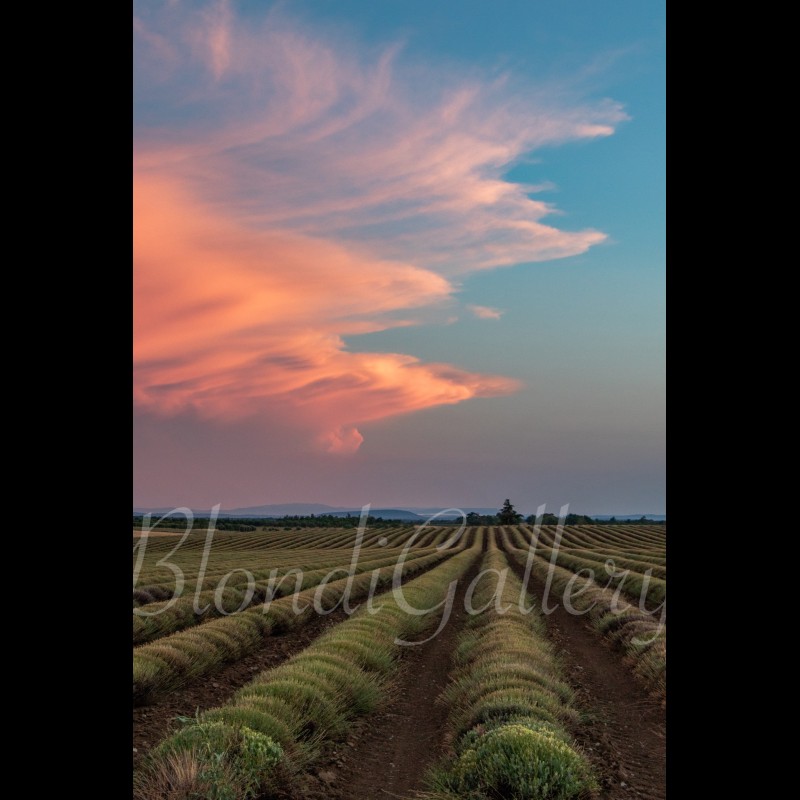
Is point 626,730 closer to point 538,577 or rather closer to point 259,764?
point 259,764

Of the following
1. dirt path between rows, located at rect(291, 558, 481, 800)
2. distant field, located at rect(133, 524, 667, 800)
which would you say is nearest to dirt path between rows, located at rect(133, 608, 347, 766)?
distant field, located at rect(133, 524, 667, 800)

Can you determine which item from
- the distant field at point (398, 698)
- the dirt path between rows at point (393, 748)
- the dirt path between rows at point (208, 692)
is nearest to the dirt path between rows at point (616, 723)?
the distant field at point (398, 698)

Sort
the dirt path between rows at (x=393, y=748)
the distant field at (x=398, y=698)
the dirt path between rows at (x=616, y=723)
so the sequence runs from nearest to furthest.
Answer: the distant field at (x=398, y=698), the dirt path between rows at (x=393, y=748), the dirt path between rows at (x=616, y=723)

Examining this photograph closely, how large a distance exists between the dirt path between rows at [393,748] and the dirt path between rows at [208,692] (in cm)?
205

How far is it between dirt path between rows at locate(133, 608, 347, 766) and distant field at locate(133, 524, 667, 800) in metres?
0.04

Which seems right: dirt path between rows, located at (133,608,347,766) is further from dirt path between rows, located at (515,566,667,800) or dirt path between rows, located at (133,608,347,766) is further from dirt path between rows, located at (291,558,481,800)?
dirt path between rows, located at (515,566,667,800)

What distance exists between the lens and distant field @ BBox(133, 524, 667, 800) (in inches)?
257

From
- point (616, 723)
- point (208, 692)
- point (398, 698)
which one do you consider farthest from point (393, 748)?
point (208, 692)

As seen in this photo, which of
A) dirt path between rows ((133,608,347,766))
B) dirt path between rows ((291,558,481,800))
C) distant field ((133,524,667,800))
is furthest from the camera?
dirt path between rows ((133,608,347,766))

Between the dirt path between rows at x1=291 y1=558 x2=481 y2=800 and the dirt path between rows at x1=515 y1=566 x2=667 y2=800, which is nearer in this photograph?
the dirt path between rows at x1=291 y1=558 x2=481 y2=800

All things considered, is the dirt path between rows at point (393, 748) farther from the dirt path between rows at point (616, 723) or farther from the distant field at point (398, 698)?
the dirt path between rows at point (616, 723)

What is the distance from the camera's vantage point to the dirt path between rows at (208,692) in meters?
8.95
